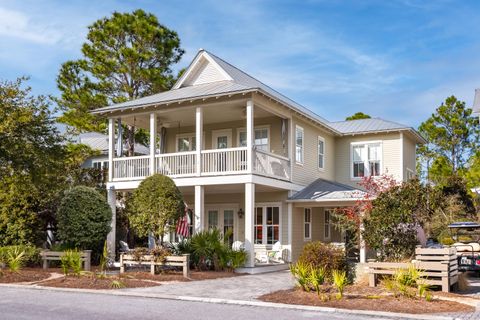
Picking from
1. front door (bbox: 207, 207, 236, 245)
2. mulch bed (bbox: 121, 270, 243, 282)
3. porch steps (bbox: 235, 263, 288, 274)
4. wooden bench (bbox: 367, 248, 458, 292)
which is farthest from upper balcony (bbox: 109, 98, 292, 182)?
wooden bench (bbox: 367, 248, 458, 292)

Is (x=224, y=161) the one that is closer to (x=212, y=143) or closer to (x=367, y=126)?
(x=212, y=143)

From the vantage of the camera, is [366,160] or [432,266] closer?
[432,266]

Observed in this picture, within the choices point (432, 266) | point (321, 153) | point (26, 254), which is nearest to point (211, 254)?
point (26, 254)

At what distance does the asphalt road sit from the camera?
32.1ft

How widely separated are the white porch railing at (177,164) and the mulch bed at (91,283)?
671 cm

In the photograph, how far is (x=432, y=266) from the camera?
12750 mm

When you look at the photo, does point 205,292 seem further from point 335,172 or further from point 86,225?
point 335,172

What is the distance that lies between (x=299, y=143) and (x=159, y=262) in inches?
358

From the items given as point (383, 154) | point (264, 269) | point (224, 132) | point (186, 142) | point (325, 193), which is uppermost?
point (224, 132)

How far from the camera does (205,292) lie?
13422 millimetres

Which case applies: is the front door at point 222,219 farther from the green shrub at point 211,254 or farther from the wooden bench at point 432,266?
the wooden bench at point 432,266

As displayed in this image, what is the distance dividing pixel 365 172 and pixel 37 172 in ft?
48.9

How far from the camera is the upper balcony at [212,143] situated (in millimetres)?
20266

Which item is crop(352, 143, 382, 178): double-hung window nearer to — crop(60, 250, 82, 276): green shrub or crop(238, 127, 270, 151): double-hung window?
crop(238, 127, 270, 151): double-hung window
